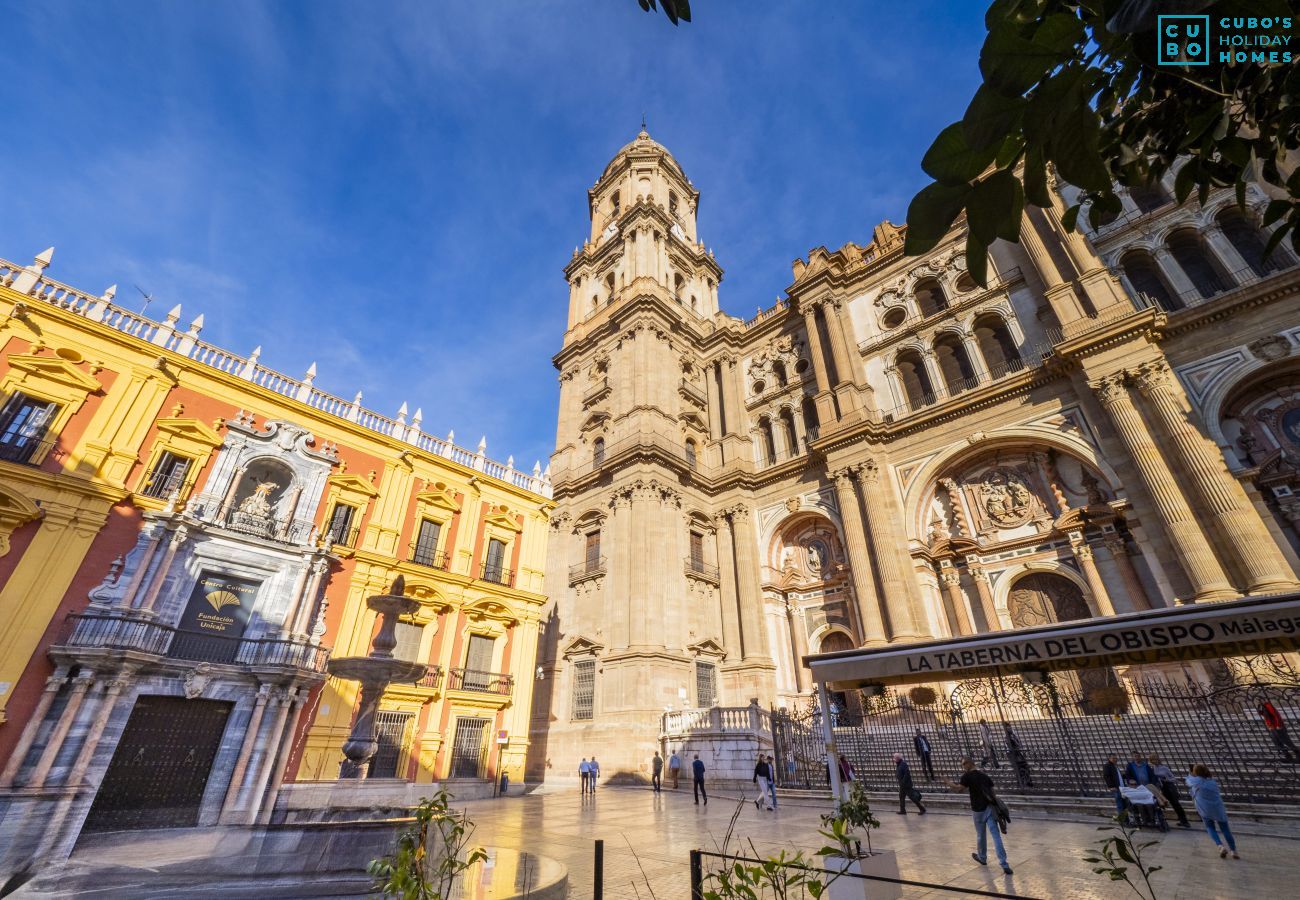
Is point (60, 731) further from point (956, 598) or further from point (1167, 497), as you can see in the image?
point (1167, 497)

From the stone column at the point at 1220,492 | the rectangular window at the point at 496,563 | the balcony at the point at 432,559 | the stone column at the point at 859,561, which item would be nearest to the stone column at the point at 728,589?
the stone column at the point at 859,561

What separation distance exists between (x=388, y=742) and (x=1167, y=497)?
22.0 meters

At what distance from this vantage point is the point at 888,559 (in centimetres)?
1902

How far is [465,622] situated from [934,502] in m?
17.3

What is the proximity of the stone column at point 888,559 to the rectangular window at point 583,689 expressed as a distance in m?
10.7

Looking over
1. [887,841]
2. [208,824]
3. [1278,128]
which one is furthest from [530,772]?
[1278,128]

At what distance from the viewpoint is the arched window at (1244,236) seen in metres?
17.4

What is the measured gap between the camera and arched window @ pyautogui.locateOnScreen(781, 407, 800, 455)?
25.8 m

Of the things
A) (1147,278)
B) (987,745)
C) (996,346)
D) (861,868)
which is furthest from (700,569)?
(1147,278)

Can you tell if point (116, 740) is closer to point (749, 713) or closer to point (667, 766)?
point (667, 766)

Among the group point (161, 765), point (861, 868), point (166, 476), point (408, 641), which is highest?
point (166, 476)

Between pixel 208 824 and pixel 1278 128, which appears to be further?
pixel 208 824

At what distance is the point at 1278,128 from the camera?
218 cm

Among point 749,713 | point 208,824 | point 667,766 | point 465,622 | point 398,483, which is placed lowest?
point 208,824
